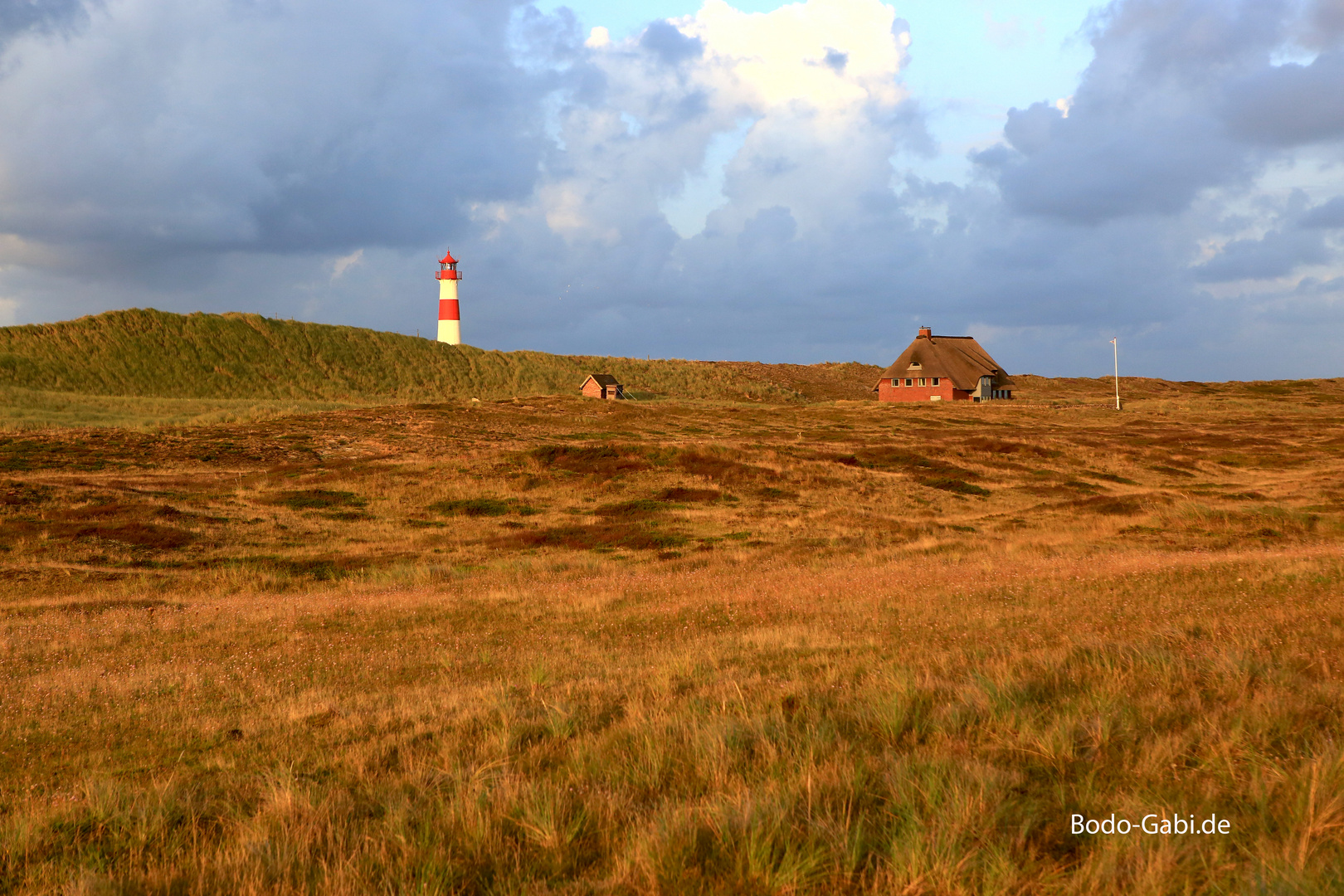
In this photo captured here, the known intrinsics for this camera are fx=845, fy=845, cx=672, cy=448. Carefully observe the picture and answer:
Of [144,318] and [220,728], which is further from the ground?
[144,318]

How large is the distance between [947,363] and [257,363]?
7229cm

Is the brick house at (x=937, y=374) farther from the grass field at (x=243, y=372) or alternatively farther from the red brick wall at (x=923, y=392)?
the grass field at (x=243, y=372)

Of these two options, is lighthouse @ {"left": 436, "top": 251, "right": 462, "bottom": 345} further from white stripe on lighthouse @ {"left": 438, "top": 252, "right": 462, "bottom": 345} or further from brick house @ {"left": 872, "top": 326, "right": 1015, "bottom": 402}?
brick house @ {"left": 872, "top": 326, "right": 1015, "bottom": 402}

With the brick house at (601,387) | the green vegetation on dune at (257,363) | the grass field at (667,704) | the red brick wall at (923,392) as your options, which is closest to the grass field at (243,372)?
the green vegetation on dune at (257,363)

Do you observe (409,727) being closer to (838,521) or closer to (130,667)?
(130,667)

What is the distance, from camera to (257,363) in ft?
266

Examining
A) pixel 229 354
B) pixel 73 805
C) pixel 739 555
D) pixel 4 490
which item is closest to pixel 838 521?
pixel 739 555

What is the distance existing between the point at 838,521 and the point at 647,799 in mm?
23498

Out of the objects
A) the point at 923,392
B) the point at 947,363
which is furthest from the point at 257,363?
the point at 947,363

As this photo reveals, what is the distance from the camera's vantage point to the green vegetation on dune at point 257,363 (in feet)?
230

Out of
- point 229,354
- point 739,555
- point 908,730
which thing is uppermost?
point 229,354

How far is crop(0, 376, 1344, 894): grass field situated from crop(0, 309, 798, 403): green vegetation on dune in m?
52.0

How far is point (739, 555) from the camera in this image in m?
21.6

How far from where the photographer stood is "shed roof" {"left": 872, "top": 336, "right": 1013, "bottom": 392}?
94.7m
